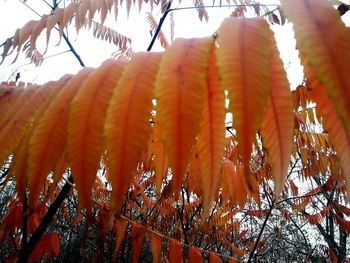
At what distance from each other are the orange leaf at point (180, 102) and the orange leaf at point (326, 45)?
127 millimetres

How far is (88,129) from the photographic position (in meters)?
0.43

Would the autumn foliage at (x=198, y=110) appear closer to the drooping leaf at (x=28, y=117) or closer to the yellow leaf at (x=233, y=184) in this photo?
the drooping leaf at (x=28, y=117)

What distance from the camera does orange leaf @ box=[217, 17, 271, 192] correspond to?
0.36 meters

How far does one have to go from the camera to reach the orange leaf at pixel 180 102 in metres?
0.38

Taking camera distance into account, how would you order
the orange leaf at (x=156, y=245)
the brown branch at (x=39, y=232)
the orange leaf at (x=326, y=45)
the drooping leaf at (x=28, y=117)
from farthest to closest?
the orange leaf at (x=156, y=245) → the brown branch at (x=39, y=232) → the drooping leaf at (x=28, y=117) → the orange leaf at (x=326, y=45)

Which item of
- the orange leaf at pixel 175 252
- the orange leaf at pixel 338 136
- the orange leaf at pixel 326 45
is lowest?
the orange leaf at pixel 175 252

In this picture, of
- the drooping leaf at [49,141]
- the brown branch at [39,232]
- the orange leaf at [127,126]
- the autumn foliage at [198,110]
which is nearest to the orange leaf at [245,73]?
the autumn foliage at [198,110]

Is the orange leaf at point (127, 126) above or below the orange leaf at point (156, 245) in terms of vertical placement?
above

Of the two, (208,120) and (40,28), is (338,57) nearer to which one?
(208,120)

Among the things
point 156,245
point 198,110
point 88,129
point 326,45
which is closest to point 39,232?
point 156,245

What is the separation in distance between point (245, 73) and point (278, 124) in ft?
0.32

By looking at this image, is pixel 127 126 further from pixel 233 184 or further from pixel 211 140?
pixel 233 184

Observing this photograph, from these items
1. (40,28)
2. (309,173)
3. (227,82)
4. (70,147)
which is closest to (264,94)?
(227,82)

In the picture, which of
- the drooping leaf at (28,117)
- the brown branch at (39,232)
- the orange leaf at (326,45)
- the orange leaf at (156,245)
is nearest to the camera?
the orange leaf at (326,45)
